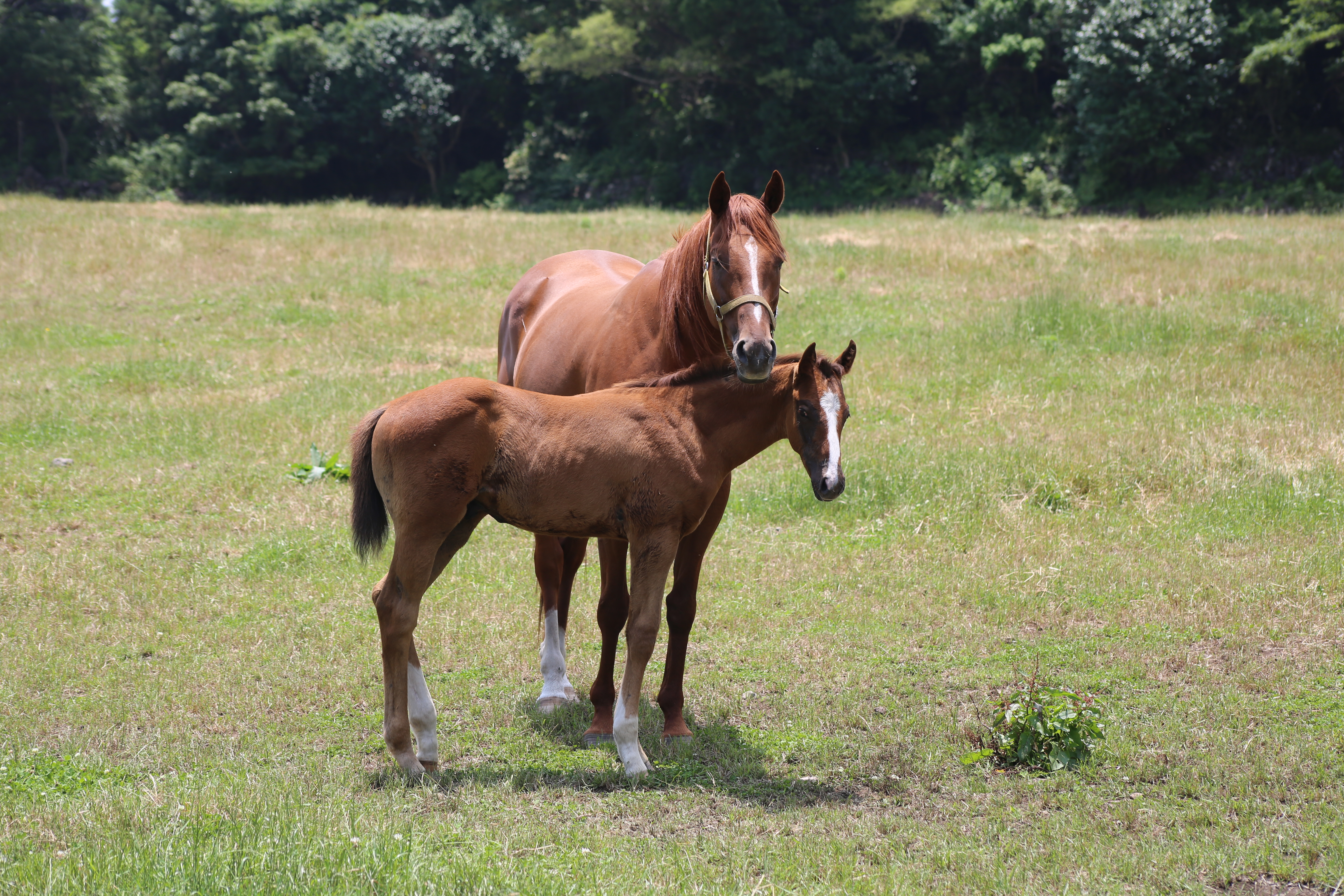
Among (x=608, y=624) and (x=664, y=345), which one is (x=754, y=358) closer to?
(x=664, y=345)

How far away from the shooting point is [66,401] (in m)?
13.1

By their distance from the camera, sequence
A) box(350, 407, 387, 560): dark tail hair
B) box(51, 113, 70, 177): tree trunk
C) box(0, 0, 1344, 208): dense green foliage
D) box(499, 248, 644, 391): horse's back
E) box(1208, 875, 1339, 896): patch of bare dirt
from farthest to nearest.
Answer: box(51, 113, 70, 177): tree trunk
box(0, 0, 1344, 208): dense green foliage
box(499, 248, 644, 391): horse's back
box(350, 407, 387, 560): dark tail hair
box(1208, 875, 1339, 896): patch of bare dirt

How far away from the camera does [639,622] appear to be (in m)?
5.00

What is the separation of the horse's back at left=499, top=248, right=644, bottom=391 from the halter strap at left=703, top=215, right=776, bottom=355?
120 centimetres

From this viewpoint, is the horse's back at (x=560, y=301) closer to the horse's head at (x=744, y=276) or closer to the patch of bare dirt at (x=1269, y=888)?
the horse's head at (x=744, y=276)

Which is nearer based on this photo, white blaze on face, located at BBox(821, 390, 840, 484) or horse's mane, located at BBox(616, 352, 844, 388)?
white blaze on face, located at BBox(821, 390, 840, 484)

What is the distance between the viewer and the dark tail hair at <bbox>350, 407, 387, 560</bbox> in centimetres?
497

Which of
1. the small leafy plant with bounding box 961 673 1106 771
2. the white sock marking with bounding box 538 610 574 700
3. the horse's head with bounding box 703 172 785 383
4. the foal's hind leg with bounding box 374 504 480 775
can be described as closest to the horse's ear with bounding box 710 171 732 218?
the horse's head with bounding box 703 172 785 383

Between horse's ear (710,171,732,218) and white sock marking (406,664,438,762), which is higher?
horse's ear (710,171,732,218)

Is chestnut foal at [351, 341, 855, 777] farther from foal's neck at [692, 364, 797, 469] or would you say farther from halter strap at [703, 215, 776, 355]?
halter strap at [703, 215, 776, 355]

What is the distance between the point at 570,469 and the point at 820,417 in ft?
3.97

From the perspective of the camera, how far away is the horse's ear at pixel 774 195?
18.4ft

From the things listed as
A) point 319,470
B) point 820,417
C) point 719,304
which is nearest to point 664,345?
point 719,304

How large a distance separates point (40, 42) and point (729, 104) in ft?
84.6
